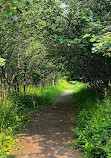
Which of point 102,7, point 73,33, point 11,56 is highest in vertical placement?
point 102,7

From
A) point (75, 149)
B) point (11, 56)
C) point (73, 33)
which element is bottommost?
point (75, 149)

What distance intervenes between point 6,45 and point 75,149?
530 cm

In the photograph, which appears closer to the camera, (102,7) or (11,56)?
(102,7)

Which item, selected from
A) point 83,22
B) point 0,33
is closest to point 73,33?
point 83,22

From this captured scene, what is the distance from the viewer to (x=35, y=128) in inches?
248

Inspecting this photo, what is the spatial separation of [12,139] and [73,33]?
171 inches

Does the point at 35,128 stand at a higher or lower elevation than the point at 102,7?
lower

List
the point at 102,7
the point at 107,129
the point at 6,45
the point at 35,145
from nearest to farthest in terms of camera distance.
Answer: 1. the point at 107,129
2. the point at 35,145
3. the point at 102,7
4. the point at 6,45

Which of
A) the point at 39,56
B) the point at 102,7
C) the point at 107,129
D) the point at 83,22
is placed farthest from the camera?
the point at 39,56

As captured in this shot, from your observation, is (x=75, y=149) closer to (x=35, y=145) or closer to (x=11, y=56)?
(x=35, y=145)

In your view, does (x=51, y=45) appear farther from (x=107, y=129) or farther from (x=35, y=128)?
(x=107, y=129)

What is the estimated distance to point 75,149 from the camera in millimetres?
4465

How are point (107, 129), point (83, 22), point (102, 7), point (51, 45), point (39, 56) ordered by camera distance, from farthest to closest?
point (39, 56) < point (51, 45) < point (102, 7) < point (83, 22) < point (107, 129)

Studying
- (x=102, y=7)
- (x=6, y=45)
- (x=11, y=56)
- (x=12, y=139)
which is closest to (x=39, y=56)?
(x=11, y=56)
